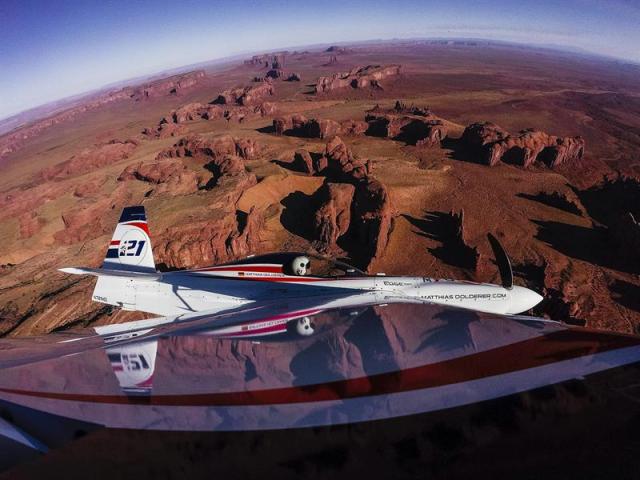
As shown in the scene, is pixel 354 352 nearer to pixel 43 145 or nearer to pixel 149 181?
pixel 149 181

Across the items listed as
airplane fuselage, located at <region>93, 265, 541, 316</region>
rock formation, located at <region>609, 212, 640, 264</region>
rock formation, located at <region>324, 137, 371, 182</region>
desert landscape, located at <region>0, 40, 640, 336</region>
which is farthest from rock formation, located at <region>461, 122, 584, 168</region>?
airplane fuselage, located at <region>93, 265, 541, 316</region>

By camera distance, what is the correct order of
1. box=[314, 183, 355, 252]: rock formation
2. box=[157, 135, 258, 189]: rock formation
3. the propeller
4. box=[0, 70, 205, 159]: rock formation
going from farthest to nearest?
Result: box=[0, 70, 205, 159]: rock formation, box=[157, 135, 258, 189]: rock formation, box=[314, 183, 355, 252]: rock formation, the propeller

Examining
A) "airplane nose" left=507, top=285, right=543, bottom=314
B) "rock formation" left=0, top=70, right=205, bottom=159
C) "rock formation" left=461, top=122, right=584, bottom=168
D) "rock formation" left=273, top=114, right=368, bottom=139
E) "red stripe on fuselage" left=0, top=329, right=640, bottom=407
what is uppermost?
"rock formation" left=0, top=70, right=205, bottom=159

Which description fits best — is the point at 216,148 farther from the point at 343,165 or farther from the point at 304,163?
the point at 343,165

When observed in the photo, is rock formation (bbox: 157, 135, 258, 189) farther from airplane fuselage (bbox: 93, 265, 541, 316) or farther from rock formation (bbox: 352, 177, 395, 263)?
airplane fuselage (bbox: 93, 265, 541, 316)

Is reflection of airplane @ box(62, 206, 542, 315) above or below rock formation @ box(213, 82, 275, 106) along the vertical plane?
below

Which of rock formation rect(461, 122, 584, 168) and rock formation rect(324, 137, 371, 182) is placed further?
rock formation rect(461, 122, 584, 168)

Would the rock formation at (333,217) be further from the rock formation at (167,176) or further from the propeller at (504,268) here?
the rock formation at (167,176)

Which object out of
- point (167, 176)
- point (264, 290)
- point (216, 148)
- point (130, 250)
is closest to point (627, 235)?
point (264, 290)

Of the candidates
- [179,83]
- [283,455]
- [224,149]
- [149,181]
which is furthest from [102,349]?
[179,83]
